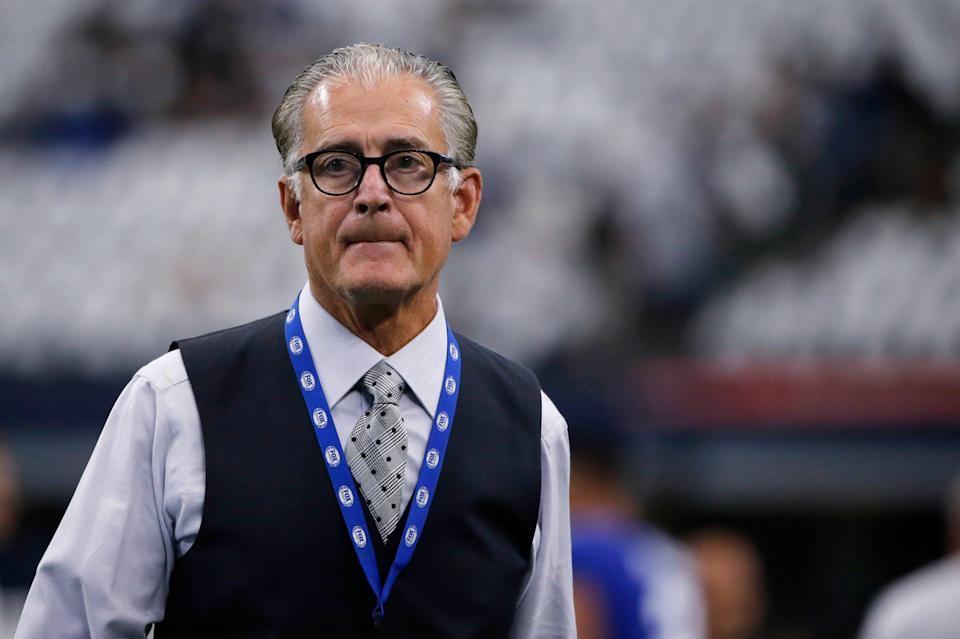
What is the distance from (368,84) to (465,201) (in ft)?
0.82

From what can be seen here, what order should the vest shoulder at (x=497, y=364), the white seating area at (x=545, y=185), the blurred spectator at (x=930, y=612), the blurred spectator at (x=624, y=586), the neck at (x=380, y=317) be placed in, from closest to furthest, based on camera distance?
the neck at (x=380, y=317) → the vest shoulder at (x=497, y=364) → the blurred spectator at (x=930, y=612) → the blurred spectator at (x=624, y=586) → the white seating area at (x=545, y=185)

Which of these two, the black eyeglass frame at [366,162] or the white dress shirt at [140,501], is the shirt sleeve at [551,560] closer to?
the white dress shirt at [140,501]

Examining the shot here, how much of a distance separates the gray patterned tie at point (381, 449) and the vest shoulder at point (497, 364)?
6.3 inches

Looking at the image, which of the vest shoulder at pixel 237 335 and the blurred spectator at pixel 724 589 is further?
the blurred spectator at pixel 724 589

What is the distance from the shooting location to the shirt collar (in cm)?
223

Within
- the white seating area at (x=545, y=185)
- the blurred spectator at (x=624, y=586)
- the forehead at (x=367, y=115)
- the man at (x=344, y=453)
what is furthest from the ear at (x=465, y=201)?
the white seating area at (x=545, y=185)

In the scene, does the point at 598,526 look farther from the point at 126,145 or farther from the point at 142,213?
Answer: the point at 126,145

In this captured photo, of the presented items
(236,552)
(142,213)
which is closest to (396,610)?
(236,552)

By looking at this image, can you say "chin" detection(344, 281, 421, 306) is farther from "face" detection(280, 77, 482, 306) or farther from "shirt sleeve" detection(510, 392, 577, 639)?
"shirt sleeve" detection(510, 392, 577, 639)

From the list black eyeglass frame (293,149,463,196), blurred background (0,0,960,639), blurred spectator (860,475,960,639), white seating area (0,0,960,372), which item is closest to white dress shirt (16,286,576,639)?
black eyeglass frame (293,149,463,196)

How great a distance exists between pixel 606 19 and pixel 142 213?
330 centimetres

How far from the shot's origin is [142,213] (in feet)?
33.2

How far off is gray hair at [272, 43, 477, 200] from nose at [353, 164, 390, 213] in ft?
0.38

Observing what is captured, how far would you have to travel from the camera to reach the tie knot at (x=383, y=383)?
7.31 ft
